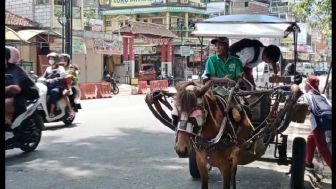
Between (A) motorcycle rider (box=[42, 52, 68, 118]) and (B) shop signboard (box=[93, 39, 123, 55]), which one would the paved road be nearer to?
(A) motorcycle rider (box=[42, 52, 68, 118])

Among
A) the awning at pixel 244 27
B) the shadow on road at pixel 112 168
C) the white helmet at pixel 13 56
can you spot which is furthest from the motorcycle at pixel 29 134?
the white helmet at pixel 13 56

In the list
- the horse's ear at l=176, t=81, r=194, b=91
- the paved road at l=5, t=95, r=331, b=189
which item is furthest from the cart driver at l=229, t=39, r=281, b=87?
the horse's ear at l=176, t=81, r=194, b=91

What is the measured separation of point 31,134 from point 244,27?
13.9ft

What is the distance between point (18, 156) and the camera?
27.1 ft

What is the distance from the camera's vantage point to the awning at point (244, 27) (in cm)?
640

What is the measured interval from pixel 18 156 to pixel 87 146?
141 cm

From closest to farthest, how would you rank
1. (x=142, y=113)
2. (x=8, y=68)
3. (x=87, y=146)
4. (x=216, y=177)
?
(x=8, y=68), (x=216, y=177), (x=87, y=146), (x=142, y=113)

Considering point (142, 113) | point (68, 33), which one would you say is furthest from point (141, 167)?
point (68, 33)

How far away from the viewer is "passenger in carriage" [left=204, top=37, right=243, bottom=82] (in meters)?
5.98

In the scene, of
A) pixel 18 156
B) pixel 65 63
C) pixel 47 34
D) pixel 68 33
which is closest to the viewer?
pixel 18 156

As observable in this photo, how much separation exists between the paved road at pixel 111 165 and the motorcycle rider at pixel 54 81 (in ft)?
2.43

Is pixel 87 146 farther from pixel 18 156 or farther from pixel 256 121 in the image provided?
pixel 256 121

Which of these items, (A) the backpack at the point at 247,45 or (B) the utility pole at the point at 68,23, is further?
(B) the utility pole at the point at 68,23

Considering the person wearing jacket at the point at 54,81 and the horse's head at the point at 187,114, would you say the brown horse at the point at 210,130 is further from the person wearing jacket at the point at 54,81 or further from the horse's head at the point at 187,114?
the person wearing jacket at the point at 54,81
